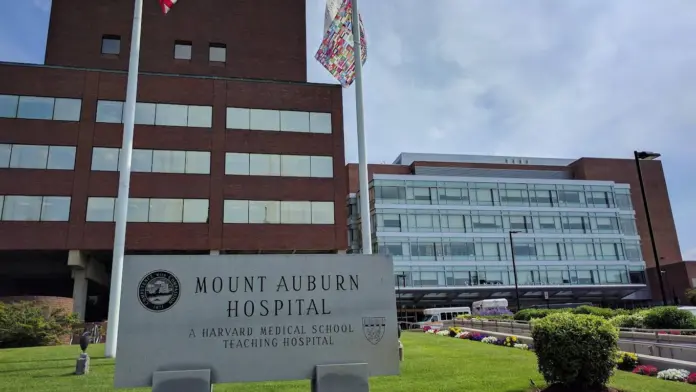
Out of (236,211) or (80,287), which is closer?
(80,287)

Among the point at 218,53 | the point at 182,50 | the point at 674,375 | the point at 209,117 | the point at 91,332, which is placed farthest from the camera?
the point at 218,53

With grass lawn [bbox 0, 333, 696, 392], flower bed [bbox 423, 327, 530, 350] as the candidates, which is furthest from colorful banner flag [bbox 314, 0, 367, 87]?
flower bed [bbox 423, 327, 530, 350]

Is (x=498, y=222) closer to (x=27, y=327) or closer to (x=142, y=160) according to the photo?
(x=142, y=160)

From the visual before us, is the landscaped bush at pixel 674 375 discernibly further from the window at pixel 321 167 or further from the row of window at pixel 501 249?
the row of window at pixel 501 249

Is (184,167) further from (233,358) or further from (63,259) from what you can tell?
(233,358)

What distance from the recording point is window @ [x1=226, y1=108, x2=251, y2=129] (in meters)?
38.5

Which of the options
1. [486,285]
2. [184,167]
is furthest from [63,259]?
[486,285]

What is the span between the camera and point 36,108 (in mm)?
35906

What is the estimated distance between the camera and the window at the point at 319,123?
39781 mm

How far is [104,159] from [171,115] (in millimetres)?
5672

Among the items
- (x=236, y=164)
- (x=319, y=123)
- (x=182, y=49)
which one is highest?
(x=182, y=49)

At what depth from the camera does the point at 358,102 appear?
2167cm

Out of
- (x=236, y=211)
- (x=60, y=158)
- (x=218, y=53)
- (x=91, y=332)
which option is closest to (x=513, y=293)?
(x=236, y=211)

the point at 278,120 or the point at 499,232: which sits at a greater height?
the point at 278,120
